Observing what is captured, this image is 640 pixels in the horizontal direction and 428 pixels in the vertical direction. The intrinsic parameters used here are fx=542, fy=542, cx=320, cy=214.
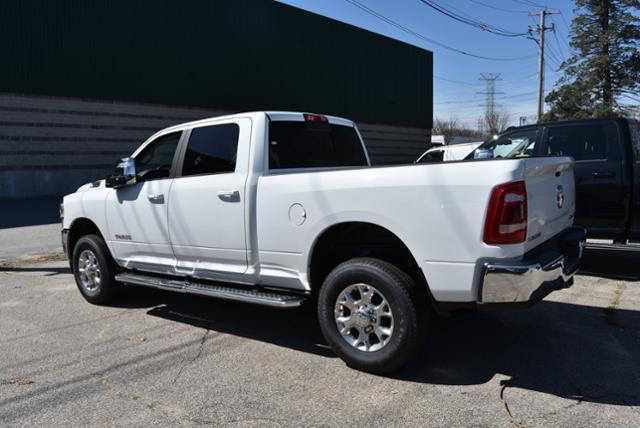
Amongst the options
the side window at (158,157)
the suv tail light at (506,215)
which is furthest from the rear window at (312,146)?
the suv tail light at (506,215)

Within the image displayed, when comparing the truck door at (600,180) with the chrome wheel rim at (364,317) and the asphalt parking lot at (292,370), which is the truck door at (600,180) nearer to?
the asphalt parking lot at (292,370)

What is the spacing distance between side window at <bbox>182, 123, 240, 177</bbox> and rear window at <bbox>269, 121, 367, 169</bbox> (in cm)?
37

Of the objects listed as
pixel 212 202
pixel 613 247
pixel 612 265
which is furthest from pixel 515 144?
pixel 212 202

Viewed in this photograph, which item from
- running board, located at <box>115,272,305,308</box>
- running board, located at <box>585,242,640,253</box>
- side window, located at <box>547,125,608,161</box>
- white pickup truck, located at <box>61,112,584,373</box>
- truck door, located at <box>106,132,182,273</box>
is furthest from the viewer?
side window, located at <box>547,125,608,161</box>

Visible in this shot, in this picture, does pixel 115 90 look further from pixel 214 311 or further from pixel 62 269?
pixel 214 311

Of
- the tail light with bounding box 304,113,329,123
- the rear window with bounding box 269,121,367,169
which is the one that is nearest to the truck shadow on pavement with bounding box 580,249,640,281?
the rear window with bounding box 269,121,367,169

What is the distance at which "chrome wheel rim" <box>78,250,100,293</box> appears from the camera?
20.0 ft

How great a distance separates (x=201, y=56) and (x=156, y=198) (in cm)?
1911

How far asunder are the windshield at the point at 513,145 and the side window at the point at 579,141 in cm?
25

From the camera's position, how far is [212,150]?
507 centimetres

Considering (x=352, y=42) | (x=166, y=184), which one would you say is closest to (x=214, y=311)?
(x=166, y=184)

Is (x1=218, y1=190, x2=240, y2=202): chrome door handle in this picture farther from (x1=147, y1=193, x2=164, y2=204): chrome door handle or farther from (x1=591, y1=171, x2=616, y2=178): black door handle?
(x1=591, y1=171, x2=616, y2=178): black door handle

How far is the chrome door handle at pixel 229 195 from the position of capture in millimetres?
4590

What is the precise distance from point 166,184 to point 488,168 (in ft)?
10.3
